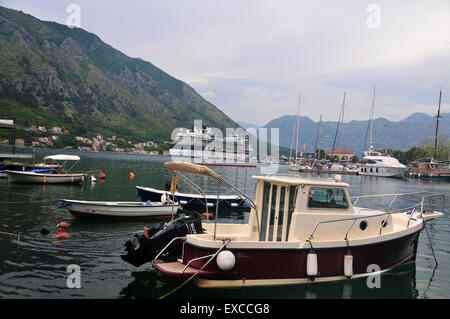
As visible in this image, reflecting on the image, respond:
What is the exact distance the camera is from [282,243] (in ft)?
26.6

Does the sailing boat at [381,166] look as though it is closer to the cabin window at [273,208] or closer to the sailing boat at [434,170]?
the sailing boat at [434,170]

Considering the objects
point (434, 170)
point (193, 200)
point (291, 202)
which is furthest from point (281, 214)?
point (434, 170)

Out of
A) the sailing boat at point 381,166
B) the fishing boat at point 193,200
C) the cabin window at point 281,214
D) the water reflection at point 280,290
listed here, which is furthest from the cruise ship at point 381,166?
the cabin window at point 281,214

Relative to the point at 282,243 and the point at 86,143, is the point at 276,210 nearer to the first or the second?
the point at 282,243

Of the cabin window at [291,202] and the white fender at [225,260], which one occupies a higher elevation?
the cabin window at [291,202]

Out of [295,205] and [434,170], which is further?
[434,170]

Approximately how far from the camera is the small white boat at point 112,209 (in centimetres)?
1616

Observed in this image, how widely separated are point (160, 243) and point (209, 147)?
119 meters

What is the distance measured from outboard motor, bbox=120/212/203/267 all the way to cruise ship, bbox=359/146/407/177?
272ft

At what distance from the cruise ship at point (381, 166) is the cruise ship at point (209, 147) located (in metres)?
43.1

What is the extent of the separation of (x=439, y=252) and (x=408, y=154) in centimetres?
11654

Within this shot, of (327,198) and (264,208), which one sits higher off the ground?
(327,198)
